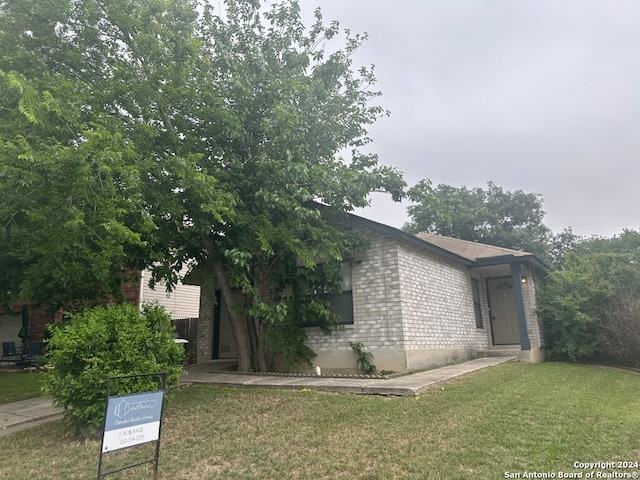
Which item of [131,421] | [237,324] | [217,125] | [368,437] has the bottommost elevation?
[368,437]

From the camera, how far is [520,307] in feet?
38.6

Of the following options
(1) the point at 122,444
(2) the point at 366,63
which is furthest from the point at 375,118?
(1) the point at 122,444

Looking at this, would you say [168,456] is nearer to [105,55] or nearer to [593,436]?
[593,436]

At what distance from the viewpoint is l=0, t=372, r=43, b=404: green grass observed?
828 centimetres

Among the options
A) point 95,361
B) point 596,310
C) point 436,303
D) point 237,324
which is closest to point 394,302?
point 436,303

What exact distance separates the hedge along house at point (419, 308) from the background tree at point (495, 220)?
1697cm

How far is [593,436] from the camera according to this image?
4320 millimetres

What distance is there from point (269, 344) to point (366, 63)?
309 inches

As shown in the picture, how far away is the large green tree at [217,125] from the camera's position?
708 centimetres

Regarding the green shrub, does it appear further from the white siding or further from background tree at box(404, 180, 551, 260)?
background tree at box(404, 180, 551, 260)

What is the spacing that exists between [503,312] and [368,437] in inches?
413

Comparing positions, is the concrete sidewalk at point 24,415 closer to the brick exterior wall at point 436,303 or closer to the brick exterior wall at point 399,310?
the brick exterior wall at point 399,310

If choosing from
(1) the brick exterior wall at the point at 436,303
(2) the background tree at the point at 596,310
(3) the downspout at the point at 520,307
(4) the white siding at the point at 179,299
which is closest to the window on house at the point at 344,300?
(1) the brick exterior wall at the point at 436,303

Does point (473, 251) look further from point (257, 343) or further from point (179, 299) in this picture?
point (179, 299)
